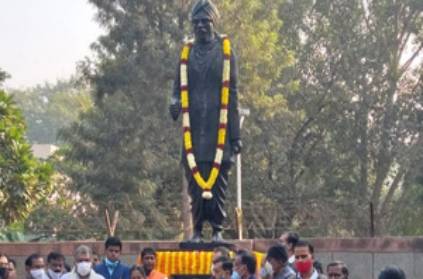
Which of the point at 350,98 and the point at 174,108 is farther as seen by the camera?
the point at 350,98

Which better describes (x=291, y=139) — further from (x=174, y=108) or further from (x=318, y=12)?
(x=174, y=108)

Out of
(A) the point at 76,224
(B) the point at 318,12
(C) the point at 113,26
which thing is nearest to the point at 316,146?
(B) the point at 318,12

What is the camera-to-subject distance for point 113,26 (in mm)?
30734

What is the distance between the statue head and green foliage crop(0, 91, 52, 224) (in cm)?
548

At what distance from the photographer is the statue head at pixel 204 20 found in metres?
13.7

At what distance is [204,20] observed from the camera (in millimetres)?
13766

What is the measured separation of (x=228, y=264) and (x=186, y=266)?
285 centimetres

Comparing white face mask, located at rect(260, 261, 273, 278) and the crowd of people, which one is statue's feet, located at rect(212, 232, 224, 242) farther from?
white face mask, located at rect(260, 261, 273, 278)

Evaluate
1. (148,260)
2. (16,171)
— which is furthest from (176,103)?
(16,171)

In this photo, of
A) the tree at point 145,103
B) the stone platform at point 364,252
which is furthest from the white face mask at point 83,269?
the tree at point 145,103

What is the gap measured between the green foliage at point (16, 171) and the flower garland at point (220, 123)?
17.1 feet

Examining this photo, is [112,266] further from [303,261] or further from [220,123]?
[303,261]

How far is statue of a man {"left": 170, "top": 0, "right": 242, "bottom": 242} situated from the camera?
13.8 meters

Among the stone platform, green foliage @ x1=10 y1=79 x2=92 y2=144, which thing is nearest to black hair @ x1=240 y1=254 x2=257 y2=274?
the stone platform
